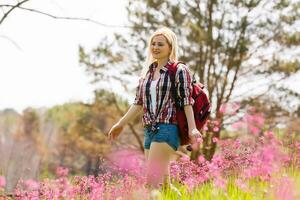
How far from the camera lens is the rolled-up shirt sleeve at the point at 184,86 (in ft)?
14.8

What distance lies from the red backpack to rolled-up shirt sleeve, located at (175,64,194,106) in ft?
0.13

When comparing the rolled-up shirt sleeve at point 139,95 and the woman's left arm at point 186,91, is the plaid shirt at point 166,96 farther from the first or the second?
the rolled-up shirt sleeve at point 139,95

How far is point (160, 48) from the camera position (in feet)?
15.3

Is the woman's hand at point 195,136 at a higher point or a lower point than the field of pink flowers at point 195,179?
higher

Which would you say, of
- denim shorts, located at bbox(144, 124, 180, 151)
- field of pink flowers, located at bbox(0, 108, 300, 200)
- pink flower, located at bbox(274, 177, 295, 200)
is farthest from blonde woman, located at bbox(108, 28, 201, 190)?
pink flower, located at bbox(274, 177, 295, 200)

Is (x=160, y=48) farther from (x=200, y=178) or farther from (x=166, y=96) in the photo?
(x=200, y=178)

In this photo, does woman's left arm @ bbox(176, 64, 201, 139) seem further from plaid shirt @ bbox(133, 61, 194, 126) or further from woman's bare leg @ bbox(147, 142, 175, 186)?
woman's bare leg @ bbox(147, 142, 175, 186)

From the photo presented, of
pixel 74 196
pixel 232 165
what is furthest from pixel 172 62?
pixel 74 196

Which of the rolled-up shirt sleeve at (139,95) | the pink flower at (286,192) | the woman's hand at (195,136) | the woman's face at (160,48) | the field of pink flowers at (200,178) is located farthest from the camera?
the rolled-up shirt sleeve at (139,95)

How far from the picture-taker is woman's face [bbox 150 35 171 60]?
183 inches

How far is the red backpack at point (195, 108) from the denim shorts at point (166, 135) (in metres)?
0.06

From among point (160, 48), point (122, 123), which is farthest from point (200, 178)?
point (160, 48)

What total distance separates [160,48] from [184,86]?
0.38m

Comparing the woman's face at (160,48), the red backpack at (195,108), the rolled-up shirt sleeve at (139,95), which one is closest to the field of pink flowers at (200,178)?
the red backpack at (195,108)
